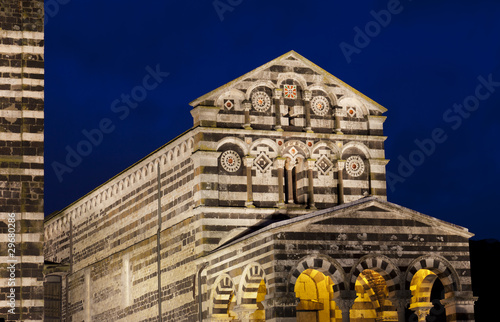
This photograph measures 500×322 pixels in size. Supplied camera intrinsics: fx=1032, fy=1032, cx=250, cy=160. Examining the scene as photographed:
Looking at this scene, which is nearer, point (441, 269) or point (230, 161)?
point (441, 269)

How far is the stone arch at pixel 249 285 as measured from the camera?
3043 centimetres

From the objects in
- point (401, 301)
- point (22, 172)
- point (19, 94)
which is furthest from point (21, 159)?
point (401, 301)

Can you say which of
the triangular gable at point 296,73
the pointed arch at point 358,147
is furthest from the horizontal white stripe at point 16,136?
the pointed arch at point 358,147

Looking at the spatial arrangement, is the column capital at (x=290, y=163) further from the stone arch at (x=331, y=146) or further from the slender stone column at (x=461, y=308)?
the slender stone column at (x=461, y=308)

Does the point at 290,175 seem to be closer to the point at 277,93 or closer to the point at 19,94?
the point at 277,93

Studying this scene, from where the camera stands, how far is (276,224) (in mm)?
29172

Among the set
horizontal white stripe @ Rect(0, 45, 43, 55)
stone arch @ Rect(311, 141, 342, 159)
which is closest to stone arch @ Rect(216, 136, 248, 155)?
stone arch @ Rect(311, 141, 342, 159)

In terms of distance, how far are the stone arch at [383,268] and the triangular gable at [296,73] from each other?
8738mm

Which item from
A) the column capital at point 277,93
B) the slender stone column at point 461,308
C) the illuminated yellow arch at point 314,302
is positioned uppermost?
the column capital at point 277,93

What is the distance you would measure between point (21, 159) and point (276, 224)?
23.9ft

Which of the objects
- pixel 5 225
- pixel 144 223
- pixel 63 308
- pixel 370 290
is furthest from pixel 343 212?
pixel 63 308

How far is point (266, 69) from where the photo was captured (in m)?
36.0

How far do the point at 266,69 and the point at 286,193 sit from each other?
14.4ft

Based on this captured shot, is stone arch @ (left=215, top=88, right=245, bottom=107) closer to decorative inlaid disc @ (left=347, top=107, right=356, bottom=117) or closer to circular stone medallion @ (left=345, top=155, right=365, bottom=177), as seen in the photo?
decorative inlaid disc @ (left=347, top=107, right=356, bottom=117)
